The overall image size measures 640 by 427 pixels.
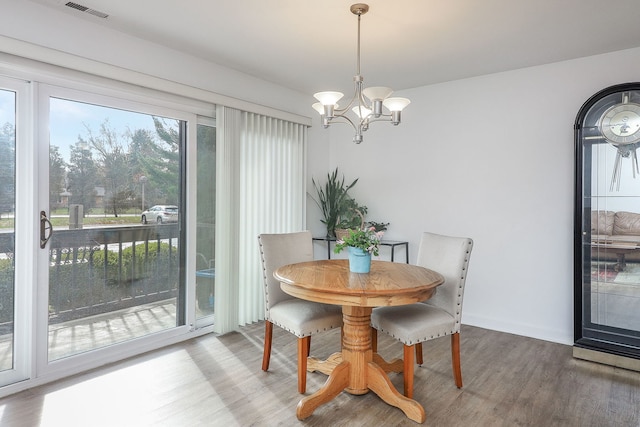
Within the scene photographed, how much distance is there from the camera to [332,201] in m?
4.64

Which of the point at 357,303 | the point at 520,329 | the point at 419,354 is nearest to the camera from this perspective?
the point at 357,303

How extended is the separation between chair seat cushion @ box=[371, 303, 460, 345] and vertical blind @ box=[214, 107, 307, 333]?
160 cm

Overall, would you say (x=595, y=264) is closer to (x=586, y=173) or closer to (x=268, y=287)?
(x=586, y=173)

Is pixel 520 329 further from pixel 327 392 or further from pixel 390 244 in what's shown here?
pixel 327 392

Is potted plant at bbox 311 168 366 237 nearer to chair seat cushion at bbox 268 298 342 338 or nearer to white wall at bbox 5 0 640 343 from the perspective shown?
white wall at bbox 5 0 640 343

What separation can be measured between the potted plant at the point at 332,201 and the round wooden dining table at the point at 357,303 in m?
1.92

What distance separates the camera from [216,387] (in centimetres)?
255

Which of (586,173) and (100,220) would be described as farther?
(586,173)

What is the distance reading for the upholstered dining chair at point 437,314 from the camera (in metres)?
2.33

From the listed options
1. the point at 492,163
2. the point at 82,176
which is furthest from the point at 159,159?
the point at 492,163

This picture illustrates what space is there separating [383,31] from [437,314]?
6.78ft

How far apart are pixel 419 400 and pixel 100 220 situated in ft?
8.57

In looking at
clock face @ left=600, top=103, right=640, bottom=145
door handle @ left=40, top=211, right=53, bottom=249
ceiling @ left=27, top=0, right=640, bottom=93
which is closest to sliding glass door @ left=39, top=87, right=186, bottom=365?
door handle @ left=40, top=211, right=53, bottom=249

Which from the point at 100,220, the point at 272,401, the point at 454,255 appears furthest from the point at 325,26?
the point at 272,401
